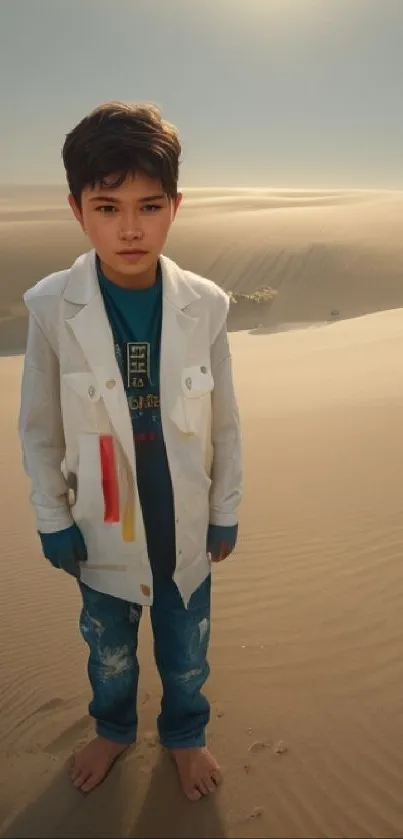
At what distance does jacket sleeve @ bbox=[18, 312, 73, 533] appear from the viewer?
6.22ft

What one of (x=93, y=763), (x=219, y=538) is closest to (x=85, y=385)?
(x=219, y=538)

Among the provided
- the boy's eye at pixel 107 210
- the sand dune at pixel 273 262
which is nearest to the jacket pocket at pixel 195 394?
the boy's eye at pixel 107 210

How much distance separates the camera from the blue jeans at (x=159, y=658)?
2.17 meters

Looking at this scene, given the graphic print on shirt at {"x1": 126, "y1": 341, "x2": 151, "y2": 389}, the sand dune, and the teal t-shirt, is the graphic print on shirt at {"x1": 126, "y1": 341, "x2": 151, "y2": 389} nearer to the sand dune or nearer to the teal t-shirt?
the teal t-shirt

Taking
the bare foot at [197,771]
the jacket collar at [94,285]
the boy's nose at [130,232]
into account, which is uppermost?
the boy's nose at [130,232]

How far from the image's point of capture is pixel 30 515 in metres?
4.83

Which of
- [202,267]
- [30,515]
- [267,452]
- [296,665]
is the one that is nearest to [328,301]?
[202,267]

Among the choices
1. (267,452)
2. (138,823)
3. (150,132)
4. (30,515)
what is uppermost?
(150,132)

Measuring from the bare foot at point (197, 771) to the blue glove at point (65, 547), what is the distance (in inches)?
34.1

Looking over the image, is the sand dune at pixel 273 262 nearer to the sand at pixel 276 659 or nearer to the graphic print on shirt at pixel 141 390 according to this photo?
the sand at pixel 276 659

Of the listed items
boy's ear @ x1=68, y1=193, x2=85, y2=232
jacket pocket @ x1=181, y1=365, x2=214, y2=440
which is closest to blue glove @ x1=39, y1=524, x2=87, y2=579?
jacket pocket @ x1=181, y1=365, x2=214, y2=440

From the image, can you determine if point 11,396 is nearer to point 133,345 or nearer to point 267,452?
point 267,452

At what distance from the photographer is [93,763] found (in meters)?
2.39

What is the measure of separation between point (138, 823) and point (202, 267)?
24888 millimetres
